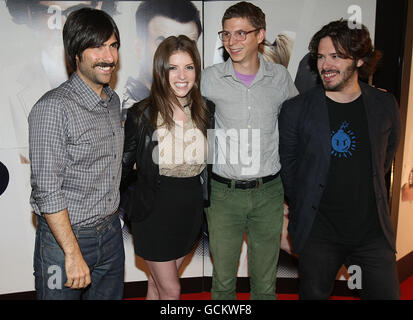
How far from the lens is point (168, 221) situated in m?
2.21

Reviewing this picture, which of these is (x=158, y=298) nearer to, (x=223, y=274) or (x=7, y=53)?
(x=223, y=274)

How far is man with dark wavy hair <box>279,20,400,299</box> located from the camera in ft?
6.87

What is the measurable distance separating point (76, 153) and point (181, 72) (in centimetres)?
83

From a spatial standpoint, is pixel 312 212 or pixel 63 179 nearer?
pixel 63 179

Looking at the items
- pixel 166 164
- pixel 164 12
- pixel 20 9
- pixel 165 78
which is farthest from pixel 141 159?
pixel 20 9

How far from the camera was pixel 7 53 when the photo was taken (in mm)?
2805

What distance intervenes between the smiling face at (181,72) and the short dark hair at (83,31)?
1.61ft

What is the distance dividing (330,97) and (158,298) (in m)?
1.72

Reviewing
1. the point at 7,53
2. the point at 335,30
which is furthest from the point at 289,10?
the point at 7,53

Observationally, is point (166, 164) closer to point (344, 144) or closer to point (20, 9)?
point (344, 144)

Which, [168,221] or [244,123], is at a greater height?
[244,123]

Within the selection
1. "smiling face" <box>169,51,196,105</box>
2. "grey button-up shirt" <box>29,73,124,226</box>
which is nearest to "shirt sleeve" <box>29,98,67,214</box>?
"grey button-up shirt" <box>29,73,124,226</box>

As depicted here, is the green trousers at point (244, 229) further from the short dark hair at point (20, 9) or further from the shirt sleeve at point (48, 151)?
the short dark hair at point (20, 9)

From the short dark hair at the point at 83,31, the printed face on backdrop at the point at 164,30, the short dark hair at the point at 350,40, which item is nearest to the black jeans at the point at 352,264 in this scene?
the short dark hair at the point at 350,40
